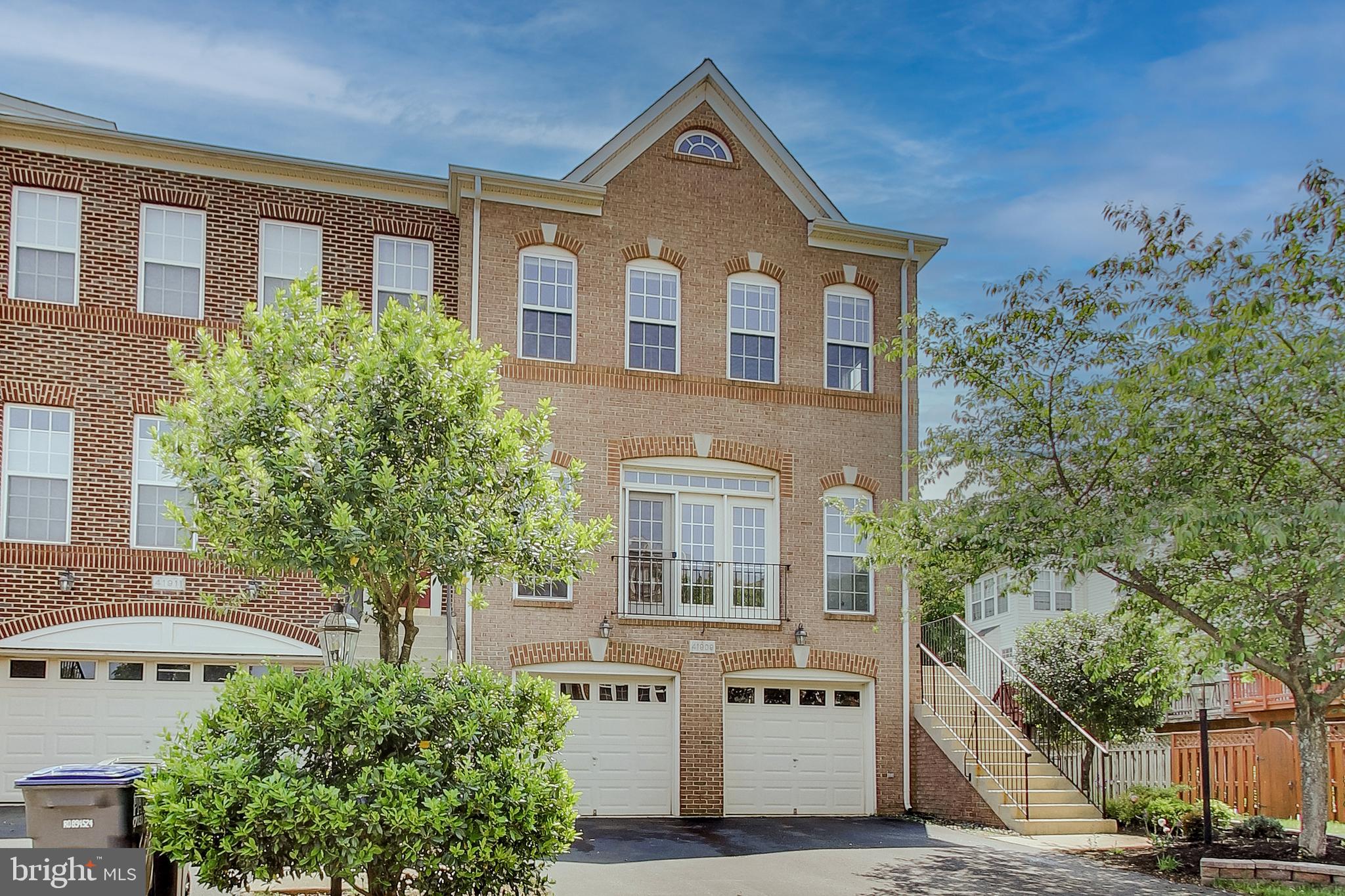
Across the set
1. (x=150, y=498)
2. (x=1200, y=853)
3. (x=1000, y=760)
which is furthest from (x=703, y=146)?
(x=1200, y=853)

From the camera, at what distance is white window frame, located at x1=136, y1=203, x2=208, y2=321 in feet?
63.9

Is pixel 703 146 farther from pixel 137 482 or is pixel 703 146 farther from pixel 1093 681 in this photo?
pixel 1093 681

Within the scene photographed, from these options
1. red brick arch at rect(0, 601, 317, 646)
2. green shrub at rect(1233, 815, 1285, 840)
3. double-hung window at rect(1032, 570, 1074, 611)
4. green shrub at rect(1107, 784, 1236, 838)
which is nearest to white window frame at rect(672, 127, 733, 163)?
red brick arch at rect(0, 601, 317, 646)

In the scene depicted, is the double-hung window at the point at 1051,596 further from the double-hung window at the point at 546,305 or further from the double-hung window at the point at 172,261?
the double-hung window at the point at 172,261

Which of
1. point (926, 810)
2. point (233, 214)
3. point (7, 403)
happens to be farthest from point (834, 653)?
point (7, 403)

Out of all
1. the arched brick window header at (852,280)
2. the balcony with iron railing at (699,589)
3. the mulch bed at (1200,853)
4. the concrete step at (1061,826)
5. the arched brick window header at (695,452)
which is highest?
the arched brick window header at (852,280)

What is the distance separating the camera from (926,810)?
824 inches

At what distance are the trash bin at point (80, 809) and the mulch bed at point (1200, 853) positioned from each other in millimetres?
11203

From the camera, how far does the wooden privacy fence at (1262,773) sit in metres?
19.1

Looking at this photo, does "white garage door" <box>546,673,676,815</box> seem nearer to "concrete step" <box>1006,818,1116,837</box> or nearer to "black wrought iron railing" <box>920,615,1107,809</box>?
"black wrought iron railing" <box>920,615,1107,809</box>

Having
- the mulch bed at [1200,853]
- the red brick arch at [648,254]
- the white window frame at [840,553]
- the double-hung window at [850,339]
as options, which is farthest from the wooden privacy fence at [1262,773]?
the red brick arch at [648,254]

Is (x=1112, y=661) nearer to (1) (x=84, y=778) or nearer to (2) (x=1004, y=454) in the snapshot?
(2) (x=1004, y=454)

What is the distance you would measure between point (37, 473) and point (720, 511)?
10.2m

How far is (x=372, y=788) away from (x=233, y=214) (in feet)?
41.1
